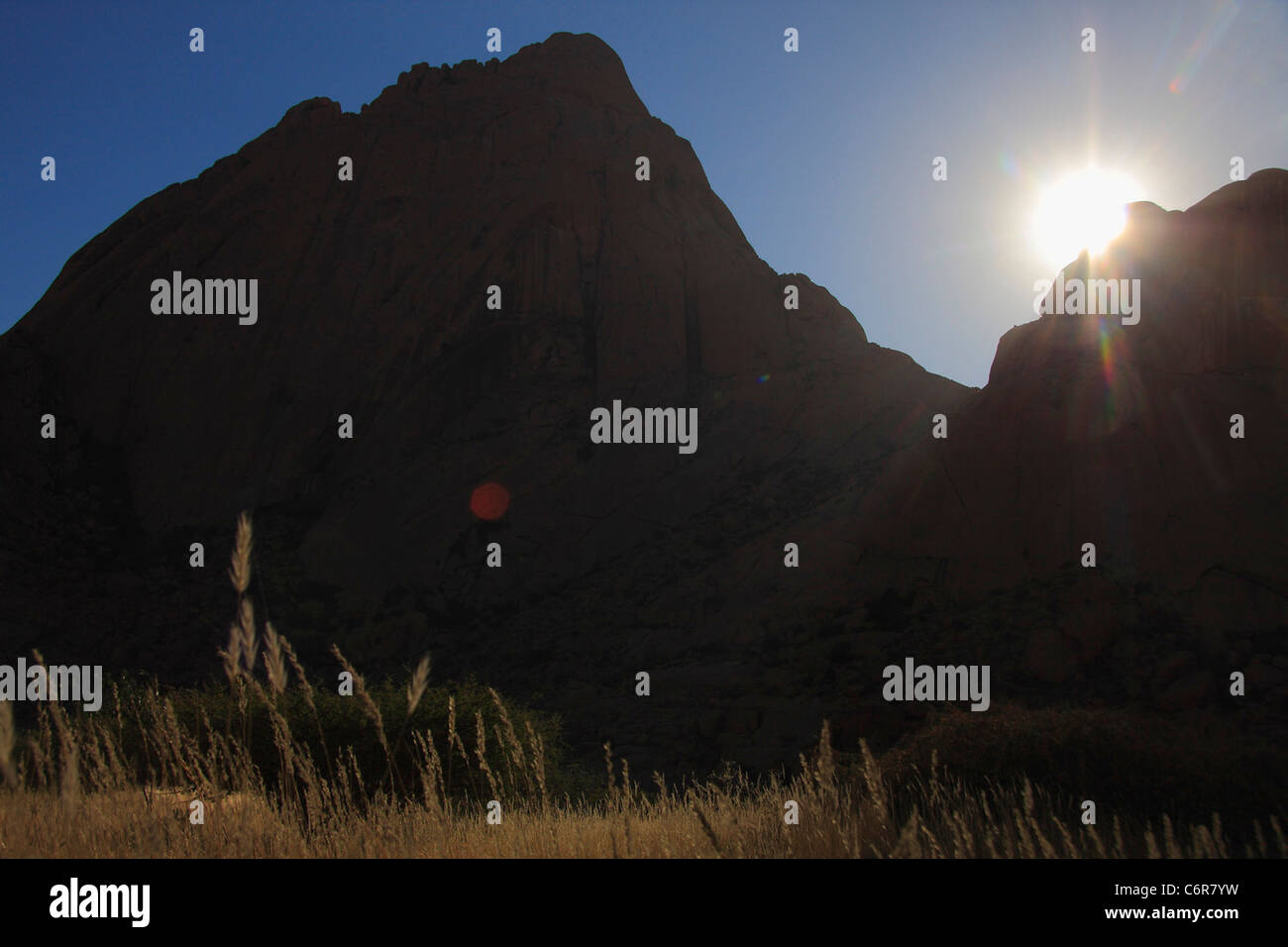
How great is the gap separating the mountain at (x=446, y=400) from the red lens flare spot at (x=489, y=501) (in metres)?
0.40

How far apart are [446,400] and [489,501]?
5914 mm

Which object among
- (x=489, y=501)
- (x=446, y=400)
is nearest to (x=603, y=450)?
(x=489, y=501)

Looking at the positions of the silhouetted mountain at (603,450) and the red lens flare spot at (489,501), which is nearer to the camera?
the silhouetted mountain at (603,450)

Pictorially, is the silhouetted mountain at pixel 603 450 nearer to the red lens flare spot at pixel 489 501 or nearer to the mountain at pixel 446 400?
the mountain at pixel 446 400

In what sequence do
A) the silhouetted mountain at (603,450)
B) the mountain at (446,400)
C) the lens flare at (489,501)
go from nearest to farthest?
the silhouetted mountain at (603,450) < the mountain at (446,400) < the lens flare at (489,501)

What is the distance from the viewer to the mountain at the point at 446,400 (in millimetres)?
28234

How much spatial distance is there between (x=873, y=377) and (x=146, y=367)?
31458 millimetres

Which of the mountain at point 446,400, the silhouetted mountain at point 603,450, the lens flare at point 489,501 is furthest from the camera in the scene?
the lens flare at point 489,501

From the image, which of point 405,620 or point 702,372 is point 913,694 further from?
point 702,372

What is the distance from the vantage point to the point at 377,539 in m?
31.6

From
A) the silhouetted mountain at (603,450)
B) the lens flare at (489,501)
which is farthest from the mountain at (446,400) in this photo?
the lens flare at (489,501)

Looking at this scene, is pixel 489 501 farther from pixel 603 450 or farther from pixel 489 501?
pixel 603 450

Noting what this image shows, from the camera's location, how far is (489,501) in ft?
105
